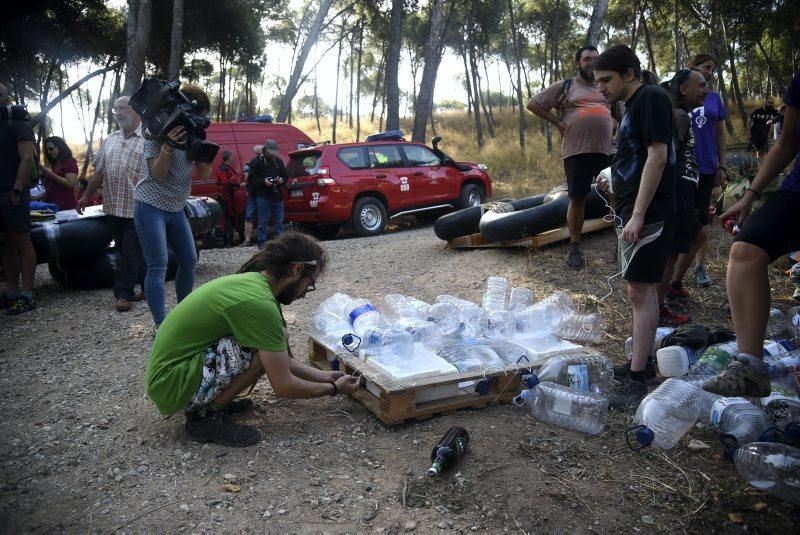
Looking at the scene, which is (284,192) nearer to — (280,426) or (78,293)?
(78,293)

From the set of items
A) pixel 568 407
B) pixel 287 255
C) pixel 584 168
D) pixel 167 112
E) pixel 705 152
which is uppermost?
pixel 167 112

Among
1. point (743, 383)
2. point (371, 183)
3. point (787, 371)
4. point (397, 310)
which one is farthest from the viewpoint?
point (371, 183)

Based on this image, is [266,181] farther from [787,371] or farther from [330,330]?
[787,371]

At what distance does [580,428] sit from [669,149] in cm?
160

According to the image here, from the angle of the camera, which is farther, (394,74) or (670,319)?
(394,74)

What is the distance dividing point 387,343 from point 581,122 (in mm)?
3069

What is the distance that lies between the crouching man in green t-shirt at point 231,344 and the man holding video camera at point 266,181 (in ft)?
21.5

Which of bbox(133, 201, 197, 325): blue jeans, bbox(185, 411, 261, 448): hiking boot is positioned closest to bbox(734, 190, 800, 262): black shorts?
bbox(185, 411, 261, 448): hiking boot

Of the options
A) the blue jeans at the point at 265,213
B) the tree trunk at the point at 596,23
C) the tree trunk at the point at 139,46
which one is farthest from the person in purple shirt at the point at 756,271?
the tree trunk at the point at 139,46

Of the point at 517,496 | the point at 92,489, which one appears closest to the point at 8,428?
the point at 92,489

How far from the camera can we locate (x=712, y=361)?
3422 millimetres

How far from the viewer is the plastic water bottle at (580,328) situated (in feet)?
15.0

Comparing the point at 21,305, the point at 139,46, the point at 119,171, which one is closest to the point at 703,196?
the point at 119,171

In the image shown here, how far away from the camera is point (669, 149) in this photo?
10.6ft
